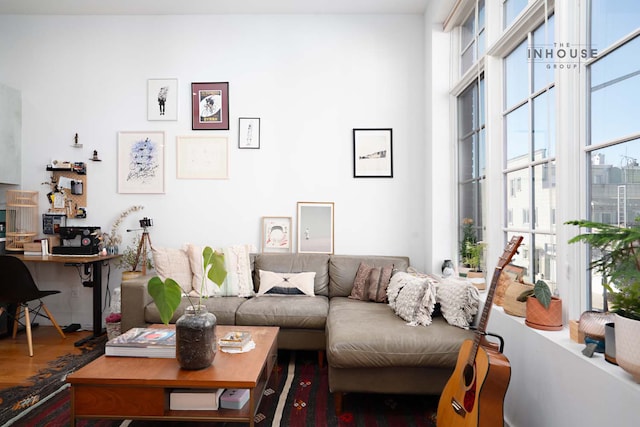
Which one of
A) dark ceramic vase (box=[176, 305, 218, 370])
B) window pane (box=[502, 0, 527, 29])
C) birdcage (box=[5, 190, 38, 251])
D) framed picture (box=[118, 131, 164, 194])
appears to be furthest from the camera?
framed picture (box=[118, 131, 164, 194])

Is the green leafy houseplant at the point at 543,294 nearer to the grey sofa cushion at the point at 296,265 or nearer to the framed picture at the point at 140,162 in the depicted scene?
the grey sofa cushion at the point at 296,265

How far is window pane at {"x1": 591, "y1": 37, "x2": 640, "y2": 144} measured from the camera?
52.2 inches

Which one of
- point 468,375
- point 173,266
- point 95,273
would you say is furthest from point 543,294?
point 95,273

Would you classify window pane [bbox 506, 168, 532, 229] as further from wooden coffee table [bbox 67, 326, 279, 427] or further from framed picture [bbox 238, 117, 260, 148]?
framed picture [bbox 238, 117, 260, 148]

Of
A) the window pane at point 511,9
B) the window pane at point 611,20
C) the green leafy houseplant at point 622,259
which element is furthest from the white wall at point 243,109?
the green leafy houseplant at point 622,259

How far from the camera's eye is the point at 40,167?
383cm

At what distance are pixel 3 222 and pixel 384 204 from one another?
4055 mm

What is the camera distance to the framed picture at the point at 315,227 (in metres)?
3.70

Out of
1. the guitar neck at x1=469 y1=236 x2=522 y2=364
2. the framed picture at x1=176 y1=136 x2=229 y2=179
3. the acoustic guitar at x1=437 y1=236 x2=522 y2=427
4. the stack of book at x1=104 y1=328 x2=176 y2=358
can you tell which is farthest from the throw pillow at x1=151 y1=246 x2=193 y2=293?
the guitar neck at x1=469 y1=236 x2=522 y2=364

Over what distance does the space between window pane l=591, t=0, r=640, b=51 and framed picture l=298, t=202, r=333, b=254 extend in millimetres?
2536

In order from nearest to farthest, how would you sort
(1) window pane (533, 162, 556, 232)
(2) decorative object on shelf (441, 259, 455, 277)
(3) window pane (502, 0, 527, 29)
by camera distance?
(1) window pane (533, 162, 556, 232), (3) window pane (502, 0, 527, 29), (2) decorative object on shelf (441, 259, 455, 277)

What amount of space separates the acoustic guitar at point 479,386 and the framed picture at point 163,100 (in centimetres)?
347

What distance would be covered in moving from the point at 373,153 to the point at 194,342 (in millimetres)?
2612

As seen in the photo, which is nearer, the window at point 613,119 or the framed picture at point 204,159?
the window at point 613,119
